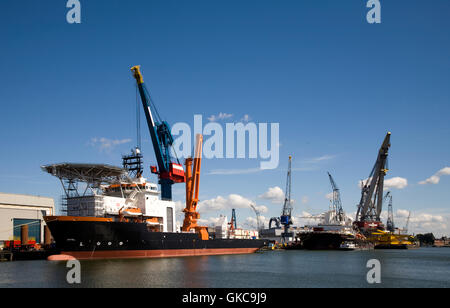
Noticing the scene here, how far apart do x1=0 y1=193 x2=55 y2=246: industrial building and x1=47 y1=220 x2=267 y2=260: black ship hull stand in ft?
94.8

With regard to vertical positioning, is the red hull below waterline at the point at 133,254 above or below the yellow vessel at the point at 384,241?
above

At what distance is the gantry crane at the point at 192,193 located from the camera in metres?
74.9

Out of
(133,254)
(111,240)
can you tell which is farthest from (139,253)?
(111,240)

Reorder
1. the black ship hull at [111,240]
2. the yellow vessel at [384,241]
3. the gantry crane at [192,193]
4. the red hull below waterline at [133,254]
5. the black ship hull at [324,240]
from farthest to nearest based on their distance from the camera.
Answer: the yellow vessel at [384,241] < the black ship hull at [324,240] < the gantry crane at [192,193] < the red hull below waterline at [133,254] < the black ship hull at [111,240]

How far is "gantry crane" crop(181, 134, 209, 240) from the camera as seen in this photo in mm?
74938

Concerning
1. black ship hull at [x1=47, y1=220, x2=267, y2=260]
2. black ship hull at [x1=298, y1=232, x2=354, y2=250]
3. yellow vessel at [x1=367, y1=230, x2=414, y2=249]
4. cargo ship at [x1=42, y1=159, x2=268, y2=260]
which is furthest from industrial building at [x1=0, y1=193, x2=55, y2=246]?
yellow vessel at [x1=367, y1=230, x2=414, y2=249]

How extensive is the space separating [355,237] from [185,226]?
73.9 m

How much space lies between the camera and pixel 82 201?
58.9 m

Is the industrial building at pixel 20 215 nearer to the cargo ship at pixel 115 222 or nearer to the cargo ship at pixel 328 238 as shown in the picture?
the cargo ship at pixel 115 222

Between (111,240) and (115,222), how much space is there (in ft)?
7.40

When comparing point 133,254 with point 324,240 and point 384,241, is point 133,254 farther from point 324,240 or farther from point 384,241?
point 384,241

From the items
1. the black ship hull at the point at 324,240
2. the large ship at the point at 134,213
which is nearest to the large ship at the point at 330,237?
the black ship hull at the point at 324,240

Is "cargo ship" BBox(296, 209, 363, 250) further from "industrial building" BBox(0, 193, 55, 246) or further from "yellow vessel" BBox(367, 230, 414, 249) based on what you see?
"industrial building" BBox(0, 193, 55, 246)
